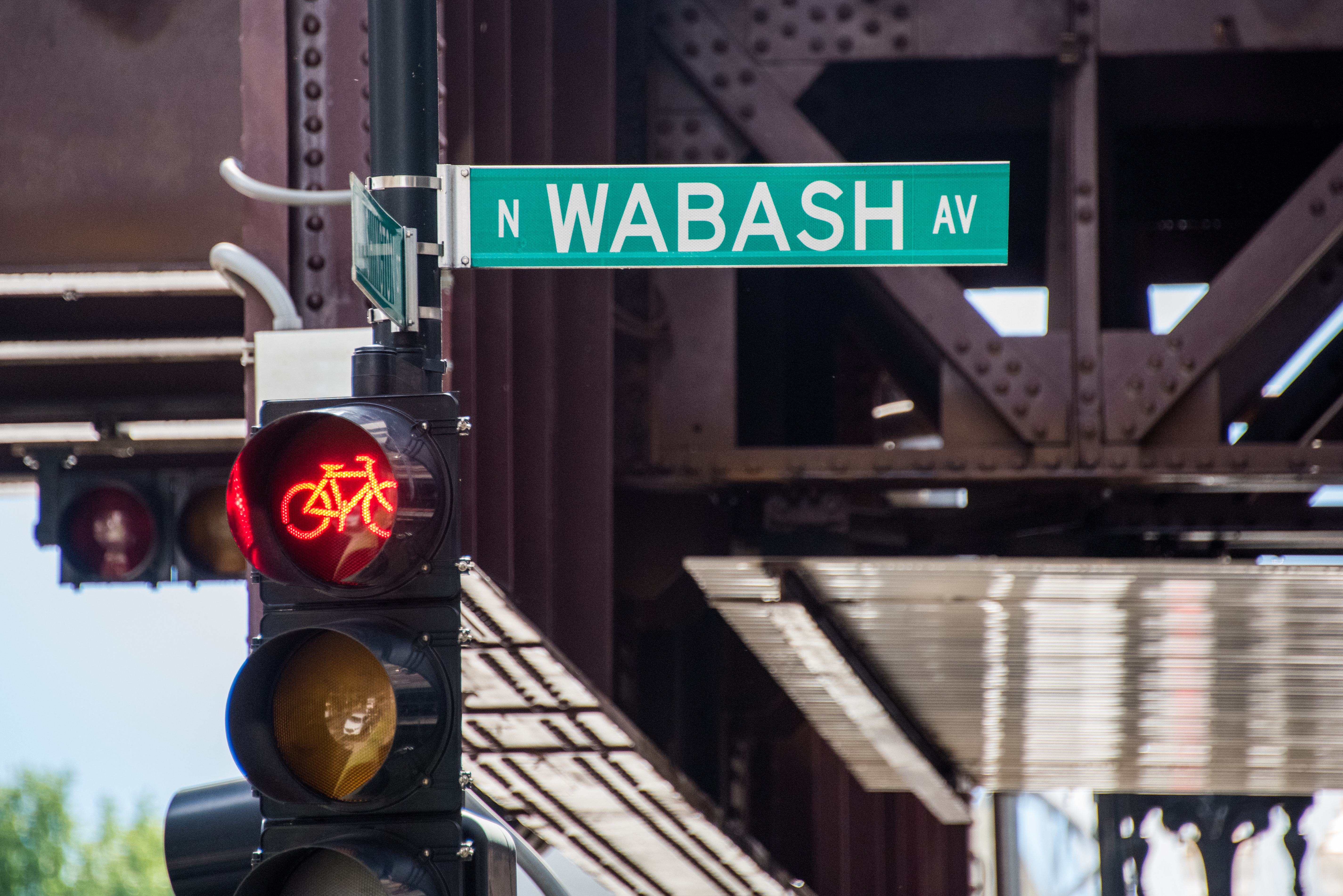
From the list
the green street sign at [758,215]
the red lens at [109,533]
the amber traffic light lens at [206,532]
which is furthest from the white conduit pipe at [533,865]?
the red lens at [109,533]

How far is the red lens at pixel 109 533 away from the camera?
10273mm

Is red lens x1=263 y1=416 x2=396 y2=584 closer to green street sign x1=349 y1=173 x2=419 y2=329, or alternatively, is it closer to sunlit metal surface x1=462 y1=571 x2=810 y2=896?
green street sign x1=349 y1=173 x2=419 y2=329

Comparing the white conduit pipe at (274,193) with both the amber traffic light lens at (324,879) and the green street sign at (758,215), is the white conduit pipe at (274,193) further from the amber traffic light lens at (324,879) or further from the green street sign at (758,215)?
the amber traffic light lens at (324,879)

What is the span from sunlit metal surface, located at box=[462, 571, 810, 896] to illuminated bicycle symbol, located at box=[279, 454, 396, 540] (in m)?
2.61

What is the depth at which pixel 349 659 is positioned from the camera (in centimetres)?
276

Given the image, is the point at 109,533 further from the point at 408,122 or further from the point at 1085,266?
the point at 408,122

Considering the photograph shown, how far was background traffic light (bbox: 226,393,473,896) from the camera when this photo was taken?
8.87 ft

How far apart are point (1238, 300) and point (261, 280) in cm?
386

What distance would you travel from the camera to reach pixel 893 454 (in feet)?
21.9

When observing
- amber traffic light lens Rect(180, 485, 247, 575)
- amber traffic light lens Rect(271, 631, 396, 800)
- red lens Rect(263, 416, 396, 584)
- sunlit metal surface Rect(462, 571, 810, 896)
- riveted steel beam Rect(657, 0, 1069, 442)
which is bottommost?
sunlit metal surface Rect(462, 571, 810, 896)

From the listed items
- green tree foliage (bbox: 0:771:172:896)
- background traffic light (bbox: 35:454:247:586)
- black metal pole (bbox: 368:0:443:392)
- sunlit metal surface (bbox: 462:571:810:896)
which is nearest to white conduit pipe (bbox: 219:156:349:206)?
sunlit metal surface (bbox: 462:571:810:896)

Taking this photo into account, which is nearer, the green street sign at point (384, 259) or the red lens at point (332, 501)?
the red lens at point (332, 501)

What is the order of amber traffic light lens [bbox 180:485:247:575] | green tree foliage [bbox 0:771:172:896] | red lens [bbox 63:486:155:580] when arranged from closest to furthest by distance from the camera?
red lens [bbox 63:486:155:580] → amber traffic light lens [bbox 180:485:247:575] → green tree foliage [bbox 0:771:172:896]

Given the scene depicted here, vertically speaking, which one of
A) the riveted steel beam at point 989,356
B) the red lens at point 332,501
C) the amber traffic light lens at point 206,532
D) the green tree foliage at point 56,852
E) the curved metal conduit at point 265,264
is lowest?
the green tree foliage at point 56,852
